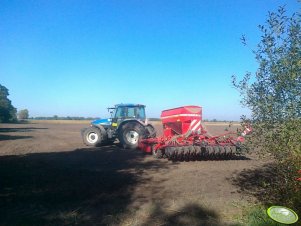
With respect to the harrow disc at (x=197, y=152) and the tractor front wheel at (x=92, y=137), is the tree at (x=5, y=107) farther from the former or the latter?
the harrow disc at (x=197, y=152)

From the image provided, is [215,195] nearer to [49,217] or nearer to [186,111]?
[49,217]

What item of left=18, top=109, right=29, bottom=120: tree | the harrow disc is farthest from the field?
→ left=18, top=109, right=29, bottom=120: tree

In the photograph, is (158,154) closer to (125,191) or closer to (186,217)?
(125,191)

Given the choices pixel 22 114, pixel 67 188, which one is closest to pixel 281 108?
A: pixel 67 188

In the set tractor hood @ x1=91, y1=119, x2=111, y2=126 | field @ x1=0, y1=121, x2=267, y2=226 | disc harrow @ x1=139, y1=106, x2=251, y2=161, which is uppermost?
tractor hood @ x1=91, y1=119, x2=111, y2=126

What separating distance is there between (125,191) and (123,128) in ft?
26.6

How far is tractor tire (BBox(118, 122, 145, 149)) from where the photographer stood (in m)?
15.1

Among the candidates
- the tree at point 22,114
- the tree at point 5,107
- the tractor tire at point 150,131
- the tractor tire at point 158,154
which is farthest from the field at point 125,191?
the tree at point 22,114

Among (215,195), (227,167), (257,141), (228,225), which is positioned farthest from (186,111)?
(228,225)

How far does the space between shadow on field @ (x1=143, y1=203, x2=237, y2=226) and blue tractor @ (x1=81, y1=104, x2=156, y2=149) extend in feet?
29.9

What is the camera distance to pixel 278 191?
5816 mm

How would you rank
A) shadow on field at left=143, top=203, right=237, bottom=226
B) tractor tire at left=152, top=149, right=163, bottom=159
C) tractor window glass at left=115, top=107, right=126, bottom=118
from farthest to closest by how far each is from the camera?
1. tractor window glass at left=115, top=107, right=126, bottom=118
2. tractor tire at left=152, top=149, right=163, bottom=159
3. shadow on field at left=143, top=203, right=237, bottom=226

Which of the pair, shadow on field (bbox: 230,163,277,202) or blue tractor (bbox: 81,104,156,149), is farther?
blue tractor (bbox: 81,104,156,149)

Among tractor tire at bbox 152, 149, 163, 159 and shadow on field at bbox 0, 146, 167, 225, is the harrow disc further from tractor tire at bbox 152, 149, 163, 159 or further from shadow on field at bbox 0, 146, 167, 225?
shadow on field at bbox 0, 146, 167, 225
